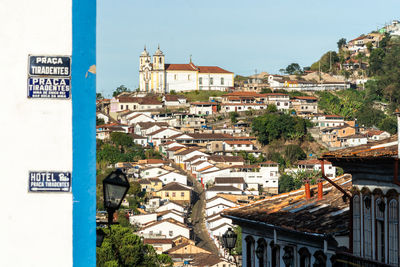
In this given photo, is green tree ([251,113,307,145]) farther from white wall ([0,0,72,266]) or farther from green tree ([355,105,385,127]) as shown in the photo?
white wall ([0,0,72,266])

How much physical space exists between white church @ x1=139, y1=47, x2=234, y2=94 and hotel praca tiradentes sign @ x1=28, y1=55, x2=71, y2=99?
13602cm

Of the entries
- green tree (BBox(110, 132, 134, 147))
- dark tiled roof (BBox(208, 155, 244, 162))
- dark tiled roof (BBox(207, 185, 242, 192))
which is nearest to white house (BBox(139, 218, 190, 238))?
dark tiled roof (BBox(207, 185, 242, 192))

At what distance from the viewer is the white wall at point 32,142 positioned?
8.16 meters

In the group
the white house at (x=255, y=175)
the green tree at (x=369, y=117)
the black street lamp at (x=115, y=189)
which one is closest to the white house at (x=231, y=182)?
the white house at (x=255, y=175)

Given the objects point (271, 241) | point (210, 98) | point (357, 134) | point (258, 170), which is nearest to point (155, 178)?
point (258, 170)

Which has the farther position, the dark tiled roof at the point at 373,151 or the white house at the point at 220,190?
the white house at the point at 220,190

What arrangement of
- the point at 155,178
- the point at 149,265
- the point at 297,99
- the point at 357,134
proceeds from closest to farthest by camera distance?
the point at 149,265 → the point at 155,178 → the point at 357,134 → the point at 297,99

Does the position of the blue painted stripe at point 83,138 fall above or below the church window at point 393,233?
above

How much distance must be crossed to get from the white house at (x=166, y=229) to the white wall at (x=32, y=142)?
64357 millimetres

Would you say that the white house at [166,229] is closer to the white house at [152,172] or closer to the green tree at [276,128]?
the white house at [152,172]

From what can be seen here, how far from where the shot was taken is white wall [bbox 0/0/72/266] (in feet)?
26.8

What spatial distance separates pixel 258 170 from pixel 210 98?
127 feet

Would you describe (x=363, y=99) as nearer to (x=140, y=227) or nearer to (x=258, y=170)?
(x=258, y=170)

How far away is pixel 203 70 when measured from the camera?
484ft
